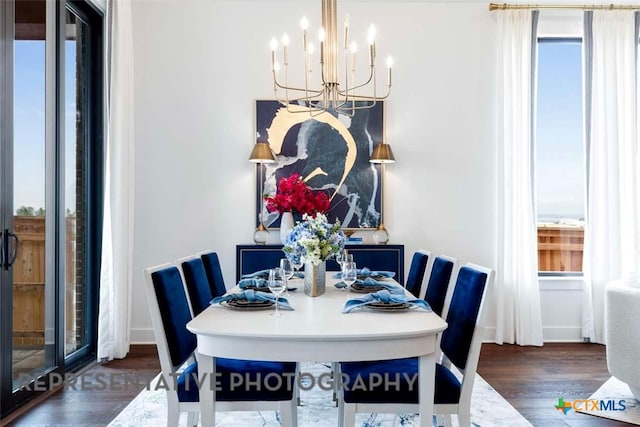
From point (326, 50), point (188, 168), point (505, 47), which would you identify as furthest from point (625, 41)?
point (188, 168)

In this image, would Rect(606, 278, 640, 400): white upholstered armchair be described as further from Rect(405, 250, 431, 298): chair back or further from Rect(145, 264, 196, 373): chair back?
Rect(145, 264, 196, 373): chair back

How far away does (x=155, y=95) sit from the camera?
13.8 feet

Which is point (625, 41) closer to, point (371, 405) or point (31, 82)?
point (371, 405)

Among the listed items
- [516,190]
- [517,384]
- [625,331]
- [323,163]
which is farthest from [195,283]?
[516,190]

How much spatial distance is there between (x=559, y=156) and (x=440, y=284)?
2.59 metres

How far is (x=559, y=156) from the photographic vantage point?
173 inches

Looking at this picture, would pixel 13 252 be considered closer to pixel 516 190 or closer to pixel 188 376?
pixel 188 376

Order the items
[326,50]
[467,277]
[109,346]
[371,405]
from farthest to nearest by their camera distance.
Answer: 1. [109,346]
2. [326,50]
3. [467,277]
4. [371,405]

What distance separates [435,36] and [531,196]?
1654 mm

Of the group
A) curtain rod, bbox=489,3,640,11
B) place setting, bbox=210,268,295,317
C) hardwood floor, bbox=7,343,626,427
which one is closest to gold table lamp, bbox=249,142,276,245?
hardwood floor, bbox=7,343,626,427

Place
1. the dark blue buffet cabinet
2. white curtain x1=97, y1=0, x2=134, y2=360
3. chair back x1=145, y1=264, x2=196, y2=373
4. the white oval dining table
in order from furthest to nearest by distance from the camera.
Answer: the dark blue buffet cabinet < white curtain x1=97, y1=0, x2=134, y2=360 < chair back x1=145, y1=264, x2=196, y2=373 < the white oval dining table

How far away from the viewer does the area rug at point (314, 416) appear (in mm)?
2570

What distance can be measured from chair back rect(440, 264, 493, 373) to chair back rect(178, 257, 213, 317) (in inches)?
49.0

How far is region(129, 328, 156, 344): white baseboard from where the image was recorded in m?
4.17
